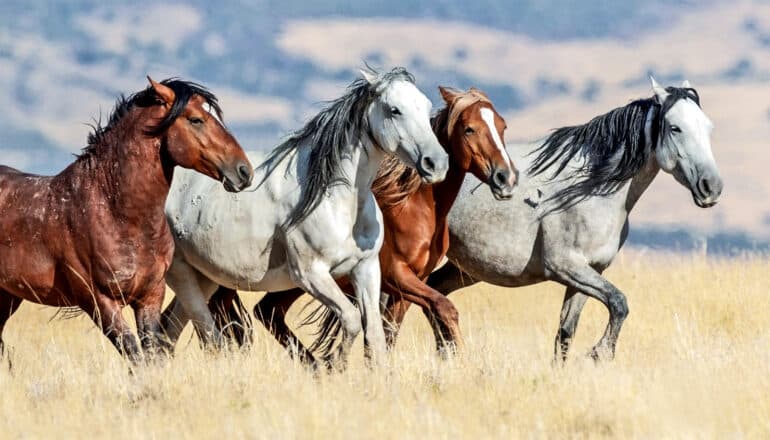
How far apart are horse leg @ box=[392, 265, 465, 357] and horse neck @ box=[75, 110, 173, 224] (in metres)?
1.99

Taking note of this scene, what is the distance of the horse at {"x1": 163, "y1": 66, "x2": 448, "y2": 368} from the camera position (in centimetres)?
813

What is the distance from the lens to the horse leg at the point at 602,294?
9.27m

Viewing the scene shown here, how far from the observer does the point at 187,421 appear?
6742 millimetres

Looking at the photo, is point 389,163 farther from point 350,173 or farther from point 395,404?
point 395,404

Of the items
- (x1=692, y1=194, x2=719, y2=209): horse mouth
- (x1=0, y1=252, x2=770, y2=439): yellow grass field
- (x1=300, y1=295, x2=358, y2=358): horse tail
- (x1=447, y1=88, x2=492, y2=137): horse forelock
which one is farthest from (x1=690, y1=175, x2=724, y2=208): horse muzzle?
(x1=300, y1=295, x2=358, y2=358): horse tail

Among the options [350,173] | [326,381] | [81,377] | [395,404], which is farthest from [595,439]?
[81,377]

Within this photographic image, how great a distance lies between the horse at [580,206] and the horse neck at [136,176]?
7.37ft

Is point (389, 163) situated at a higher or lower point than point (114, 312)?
higher

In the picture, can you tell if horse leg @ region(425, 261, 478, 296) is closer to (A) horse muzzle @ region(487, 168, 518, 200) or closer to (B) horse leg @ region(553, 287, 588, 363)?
(B) horse leg @ region(553, 287, 588, 363)

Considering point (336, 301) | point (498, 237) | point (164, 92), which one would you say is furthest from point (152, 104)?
point (498, 237)

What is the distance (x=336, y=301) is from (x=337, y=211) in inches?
24.3

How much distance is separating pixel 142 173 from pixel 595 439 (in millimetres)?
3373

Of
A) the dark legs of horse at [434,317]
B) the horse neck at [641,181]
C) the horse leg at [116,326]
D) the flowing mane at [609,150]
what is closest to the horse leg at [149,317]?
the horse leg at [116,326]

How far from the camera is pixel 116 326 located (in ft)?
25.9
